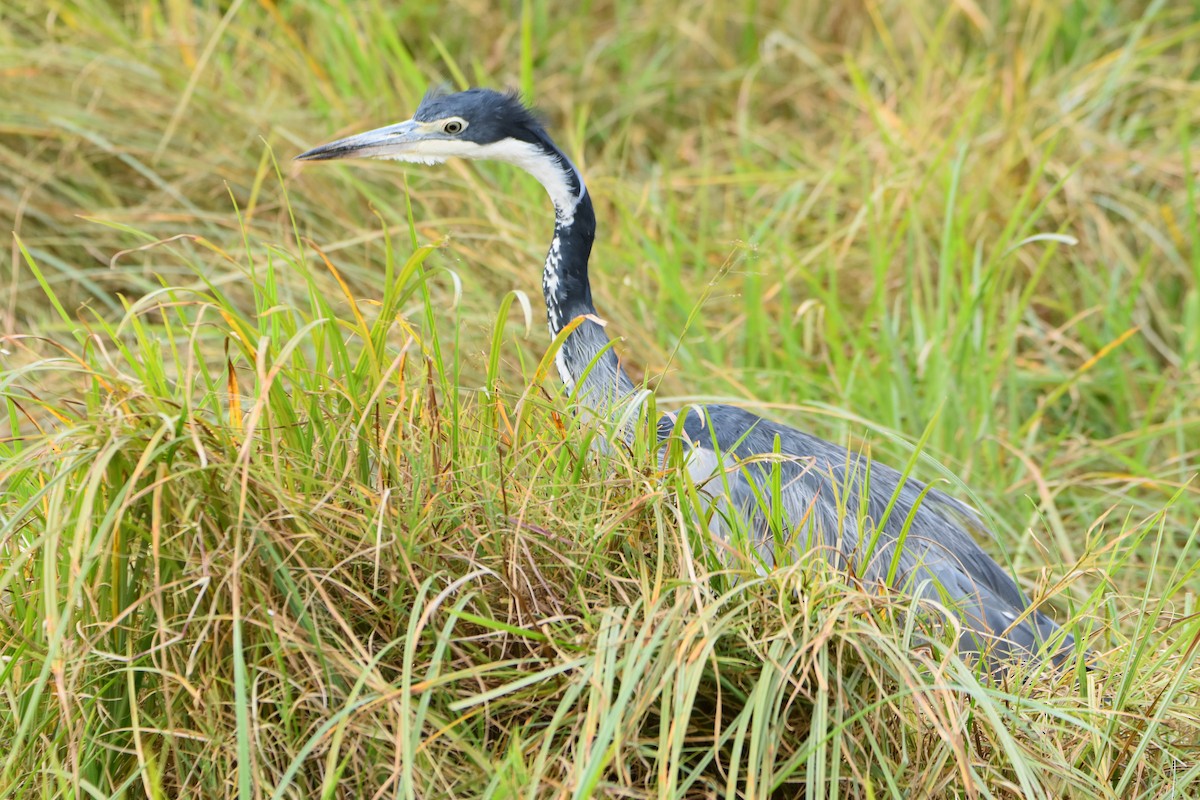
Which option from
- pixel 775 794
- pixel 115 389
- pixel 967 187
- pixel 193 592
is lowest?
pixel 967 187

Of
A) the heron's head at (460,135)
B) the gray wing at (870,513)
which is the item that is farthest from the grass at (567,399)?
the heron's head at (460,135)

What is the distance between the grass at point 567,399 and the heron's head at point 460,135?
255mm

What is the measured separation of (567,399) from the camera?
7.77 feet

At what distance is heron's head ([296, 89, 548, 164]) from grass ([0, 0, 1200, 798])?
25 cm

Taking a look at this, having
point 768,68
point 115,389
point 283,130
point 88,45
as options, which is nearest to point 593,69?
point 768,68

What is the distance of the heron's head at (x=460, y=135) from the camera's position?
298 cm

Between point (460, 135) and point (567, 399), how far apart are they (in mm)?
928

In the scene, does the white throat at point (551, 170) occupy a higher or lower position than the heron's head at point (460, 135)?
lower

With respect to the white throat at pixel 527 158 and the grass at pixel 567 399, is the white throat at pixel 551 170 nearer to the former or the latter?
the white throat at pixel 527 158

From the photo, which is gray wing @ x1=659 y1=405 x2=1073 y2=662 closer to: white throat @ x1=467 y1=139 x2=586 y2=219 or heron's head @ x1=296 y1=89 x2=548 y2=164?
white throat @ x1=467 y1=139 x2=586 y2=219

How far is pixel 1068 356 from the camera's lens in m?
4.20

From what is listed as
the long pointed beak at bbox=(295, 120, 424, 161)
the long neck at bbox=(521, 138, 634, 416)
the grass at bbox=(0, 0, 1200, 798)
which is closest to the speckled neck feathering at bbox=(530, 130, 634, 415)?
the long neck at bbox=(521, 138, 634, 416)

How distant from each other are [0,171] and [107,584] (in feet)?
8.28

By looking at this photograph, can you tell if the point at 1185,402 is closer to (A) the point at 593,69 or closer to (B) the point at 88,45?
(A) the point at 593,69
